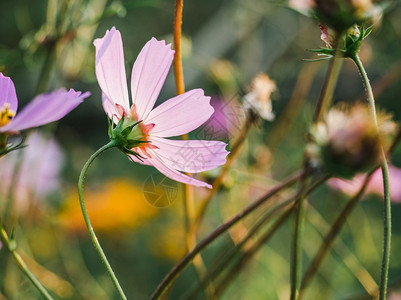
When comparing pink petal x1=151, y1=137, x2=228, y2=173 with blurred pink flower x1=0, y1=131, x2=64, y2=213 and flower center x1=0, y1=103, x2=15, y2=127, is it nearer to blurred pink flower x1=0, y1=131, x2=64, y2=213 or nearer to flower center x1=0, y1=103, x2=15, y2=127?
flower center x1=0, y1=103, x2=15, y2=127

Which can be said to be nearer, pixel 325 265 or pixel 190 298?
pixel 190 298

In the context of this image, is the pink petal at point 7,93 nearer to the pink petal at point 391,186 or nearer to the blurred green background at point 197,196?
the blurred green background at point 197,196

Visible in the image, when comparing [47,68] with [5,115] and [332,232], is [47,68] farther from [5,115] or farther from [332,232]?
[332,232]

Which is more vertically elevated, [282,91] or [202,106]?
[202,106]

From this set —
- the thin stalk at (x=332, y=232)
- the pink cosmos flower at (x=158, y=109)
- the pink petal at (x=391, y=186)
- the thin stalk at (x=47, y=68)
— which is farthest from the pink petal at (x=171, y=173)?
the pink petal at (x=391, y=186)

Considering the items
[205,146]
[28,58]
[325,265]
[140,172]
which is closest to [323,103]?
[205,146]

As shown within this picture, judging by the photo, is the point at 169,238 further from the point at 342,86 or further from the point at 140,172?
the point at 342,86

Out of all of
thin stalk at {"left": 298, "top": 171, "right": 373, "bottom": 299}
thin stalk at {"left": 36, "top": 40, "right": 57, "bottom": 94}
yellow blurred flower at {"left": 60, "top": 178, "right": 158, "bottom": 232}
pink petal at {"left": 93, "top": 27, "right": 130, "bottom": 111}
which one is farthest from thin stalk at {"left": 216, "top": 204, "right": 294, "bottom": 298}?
yellow blurred flower at {"left": 60, "top": 178, "right": 158, "bottom": 232}
